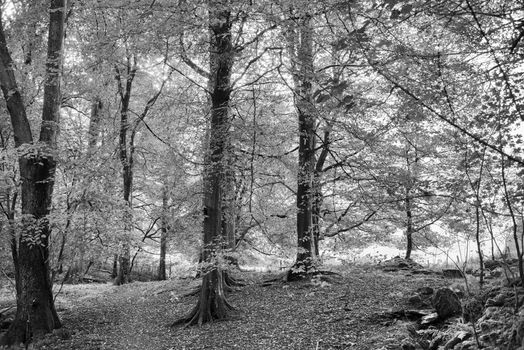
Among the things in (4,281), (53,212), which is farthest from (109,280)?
(53,212)

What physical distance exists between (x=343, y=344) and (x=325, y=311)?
1917 mm

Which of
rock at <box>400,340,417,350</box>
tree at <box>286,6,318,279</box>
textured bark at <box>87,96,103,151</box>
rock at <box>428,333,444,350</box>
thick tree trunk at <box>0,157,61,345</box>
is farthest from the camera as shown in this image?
textured bark at <box>87,96,103,151</box>

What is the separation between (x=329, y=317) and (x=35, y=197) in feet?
20.9

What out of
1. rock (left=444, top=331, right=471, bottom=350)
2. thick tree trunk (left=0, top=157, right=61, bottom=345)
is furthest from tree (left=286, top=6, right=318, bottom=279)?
thick tree trunk (left=0, top=157, right=61, bottom=345)

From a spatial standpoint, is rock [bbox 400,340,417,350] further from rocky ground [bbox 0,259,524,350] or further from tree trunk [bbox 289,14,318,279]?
tree trunk [bbox 289,14,318,279]

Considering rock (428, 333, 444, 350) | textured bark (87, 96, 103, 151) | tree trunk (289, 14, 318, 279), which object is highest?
textured bark (87, 96, 103, 151)

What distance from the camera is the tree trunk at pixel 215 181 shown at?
7625mm

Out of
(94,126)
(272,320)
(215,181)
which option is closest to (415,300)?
(272,320)

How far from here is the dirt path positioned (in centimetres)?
642

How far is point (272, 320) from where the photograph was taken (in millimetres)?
8102

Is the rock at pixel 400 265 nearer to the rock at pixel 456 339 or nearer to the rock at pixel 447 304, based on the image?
the rock at pixel 447 304

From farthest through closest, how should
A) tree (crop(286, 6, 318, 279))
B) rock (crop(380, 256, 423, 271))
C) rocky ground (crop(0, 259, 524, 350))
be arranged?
rock (crop(380, 256, 423, 271)), tree (crop(286, 6, 318, 279)), rocky ground (crop(0, 259, 524, 350))

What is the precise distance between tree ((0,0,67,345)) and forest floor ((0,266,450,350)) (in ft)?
1.95

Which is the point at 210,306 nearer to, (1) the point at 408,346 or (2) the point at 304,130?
(2) the point at 304,130
